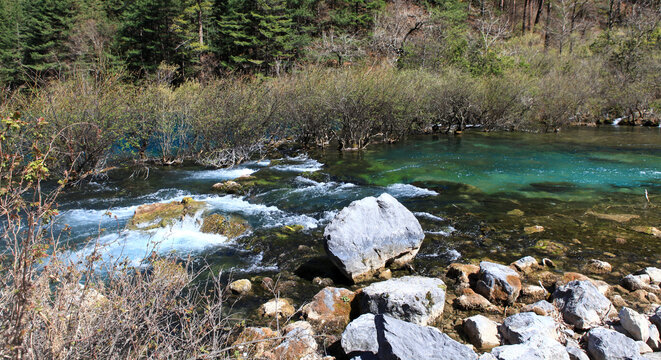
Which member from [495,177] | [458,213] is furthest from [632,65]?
[458,213]

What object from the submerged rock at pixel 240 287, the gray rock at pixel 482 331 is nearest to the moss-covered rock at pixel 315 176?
the submerged rock at pixel 240 287

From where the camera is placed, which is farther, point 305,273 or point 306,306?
point 305,273

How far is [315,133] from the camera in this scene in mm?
21859

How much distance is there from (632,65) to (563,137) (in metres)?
17.0

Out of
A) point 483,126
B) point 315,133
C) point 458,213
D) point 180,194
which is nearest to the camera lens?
point 458,213

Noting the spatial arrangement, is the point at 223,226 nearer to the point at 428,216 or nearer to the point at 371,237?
the point at 371,237

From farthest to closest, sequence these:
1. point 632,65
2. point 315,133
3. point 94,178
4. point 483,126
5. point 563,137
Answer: point 632,65
point 483,126
point 563,137
point 315,133
point 94,178

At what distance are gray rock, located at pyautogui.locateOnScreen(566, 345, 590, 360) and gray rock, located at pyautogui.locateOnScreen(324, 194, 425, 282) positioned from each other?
3395 mm

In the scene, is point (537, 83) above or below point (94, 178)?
above

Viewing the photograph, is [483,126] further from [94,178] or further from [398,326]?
[398,326]

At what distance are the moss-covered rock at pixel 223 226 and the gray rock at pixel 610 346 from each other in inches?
287

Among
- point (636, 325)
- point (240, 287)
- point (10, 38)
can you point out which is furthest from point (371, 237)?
point (10, 38)

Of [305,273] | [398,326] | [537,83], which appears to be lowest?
[305,273]

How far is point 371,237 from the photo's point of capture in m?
7.45
